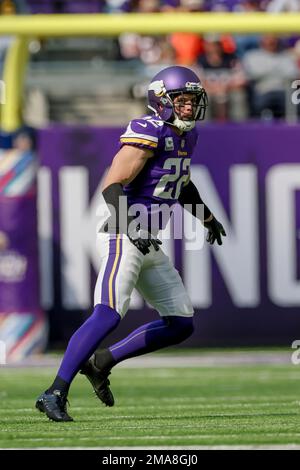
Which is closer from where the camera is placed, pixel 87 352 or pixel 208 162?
pixel 87 352

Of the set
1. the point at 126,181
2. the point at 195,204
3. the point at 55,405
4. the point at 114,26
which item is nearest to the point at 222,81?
the point at 114,26

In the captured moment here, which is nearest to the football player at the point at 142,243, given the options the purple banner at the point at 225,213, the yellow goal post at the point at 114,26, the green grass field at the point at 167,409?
the green grass field at the point at 167,409

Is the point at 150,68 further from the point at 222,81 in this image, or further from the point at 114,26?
the point at 114,26

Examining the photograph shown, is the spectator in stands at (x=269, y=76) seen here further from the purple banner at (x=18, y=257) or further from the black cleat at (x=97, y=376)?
the black cleat at (x=97, y=376)

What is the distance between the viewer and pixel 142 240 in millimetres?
5508

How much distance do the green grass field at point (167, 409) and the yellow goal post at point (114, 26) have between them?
234 centimetres

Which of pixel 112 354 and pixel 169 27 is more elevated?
pixel 169 27

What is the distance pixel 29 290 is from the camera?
961cm

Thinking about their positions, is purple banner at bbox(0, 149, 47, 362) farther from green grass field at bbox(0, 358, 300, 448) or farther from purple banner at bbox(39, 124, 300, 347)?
green grass field at bbox(0, 358, 300, 448)

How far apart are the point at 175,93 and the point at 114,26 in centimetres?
377

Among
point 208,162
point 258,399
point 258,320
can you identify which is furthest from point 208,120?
point 258,399
